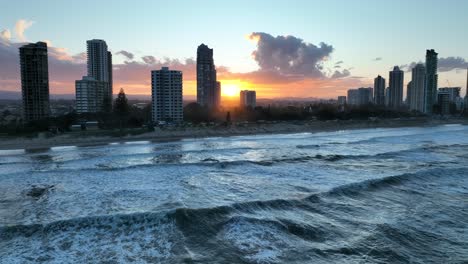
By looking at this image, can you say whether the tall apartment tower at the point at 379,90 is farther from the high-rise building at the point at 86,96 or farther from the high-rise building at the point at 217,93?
the high-rise building at the point at 86,96

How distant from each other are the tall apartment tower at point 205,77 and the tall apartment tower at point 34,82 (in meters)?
43.5

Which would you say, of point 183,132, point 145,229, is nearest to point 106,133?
point 183,132

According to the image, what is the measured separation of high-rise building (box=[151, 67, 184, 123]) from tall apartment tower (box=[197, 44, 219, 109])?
29074mm

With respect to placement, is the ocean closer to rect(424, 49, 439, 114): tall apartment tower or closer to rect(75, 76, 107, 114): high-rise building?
rect(75, 76, 107, 114): high-rise building

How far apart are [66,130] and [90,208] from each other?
1299 inches

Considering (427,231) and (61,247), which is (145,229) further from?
(427,231)

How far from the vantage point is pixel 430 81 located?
388ft

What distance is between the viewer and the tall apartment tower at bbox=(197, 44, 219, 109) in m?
96.9

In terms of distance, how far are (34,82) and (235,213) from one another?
2432 inches

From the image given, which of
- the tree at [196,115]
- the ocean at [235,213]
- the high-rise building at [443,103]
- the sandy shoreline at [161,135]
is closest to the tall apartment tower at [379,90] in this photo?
the high-rise building at [443,103]

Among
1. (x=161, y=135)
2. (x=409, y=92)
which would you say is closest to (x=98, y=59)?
(x=161, y=135)

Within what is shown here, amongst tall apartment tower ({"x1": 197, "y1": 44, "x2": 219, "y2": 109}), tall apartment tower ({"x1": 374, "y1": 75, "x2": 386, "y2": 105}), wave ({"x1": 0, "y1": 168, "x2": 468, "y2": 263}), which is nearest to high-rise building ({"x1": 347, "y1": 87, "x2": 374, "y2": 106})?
tall apartment tower ({"x1": 374, "y1": 75, "x2": 386, "y2": 105})

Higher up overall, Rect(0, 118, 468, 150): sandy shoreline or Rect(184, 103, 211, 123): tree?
Rect(184, 103, 211, 123): tree

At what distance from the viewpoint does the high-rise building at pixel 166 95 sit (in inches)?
2495
